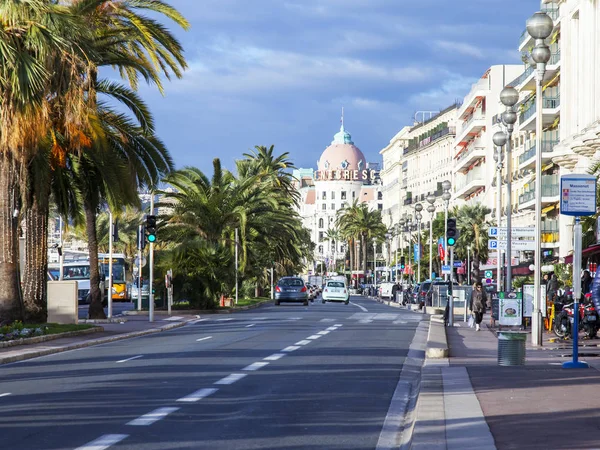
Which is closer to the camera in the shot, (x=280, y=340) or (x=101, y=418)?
(x=101, y=418)

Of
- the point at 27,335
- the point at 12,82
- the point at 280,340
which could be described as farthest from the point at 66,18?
the point at 280,340

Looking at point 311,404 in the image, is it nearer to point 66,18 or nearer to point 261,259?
point 66,18

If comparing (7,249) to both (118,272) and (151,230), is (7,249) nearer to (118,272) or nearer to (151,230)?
(151,230)

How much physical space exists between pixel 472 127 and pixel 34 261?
264 ft

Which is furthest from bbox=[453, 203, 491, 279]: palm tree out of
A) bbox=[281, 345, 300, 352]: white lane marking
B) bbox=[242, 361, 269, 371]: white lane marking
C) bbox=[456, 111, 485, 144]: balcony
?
bbox=[242, 361, 269, 371]: white lane marking

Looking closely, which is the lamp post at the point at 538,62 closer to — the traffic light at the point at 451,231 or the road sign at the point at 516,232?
the road sign at the point at 516,232

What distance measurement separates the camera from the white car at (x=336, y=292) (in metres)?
74.8

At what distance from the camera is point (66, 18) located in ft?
89.7

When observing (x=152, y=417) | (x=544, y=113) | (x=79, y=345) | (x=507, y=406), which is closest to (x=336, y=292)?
(x=544, y=113)

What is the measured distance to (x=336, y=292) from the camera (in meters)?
75.1

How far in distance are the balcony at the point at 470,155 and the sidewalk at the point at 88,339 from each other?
225 feet

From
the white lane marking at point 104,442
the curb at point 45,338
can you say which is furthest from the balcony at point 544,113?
the white lane marking at point 104,442

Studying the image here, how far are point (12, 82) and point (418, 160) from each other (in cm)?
12676

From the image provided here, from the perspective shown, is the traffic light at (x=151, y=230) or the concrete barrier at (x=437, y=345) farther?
the traffic light at (x=151, y=230)
